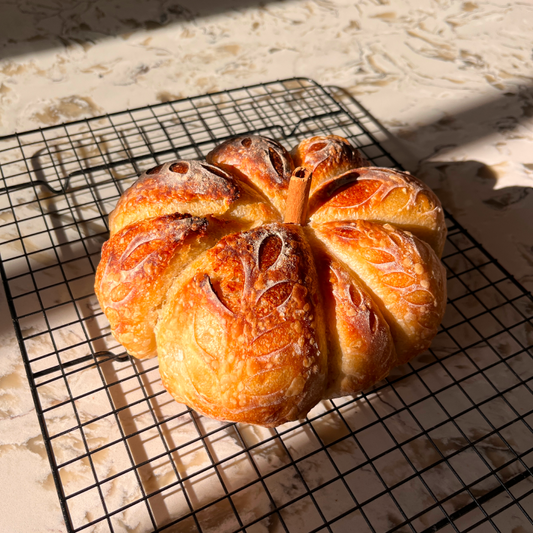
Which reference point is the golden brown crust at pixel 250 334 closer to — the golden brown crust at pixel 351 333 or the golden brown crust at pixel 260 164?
the golden brown crust at pixel 351 333

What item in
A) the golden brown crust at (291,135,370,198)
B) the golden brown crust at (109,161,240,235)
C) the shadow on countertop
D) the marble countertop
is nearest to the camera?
the golden brown crust at (109,161,240,235)

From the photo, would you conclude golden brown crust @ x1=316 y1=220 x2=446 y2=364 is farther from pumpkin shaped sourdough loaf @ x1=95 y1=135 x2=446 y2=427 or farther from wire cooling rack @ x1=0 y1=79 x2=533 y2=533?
wire cooling rack @ x1=0 y1=79 x2=533 y2=533

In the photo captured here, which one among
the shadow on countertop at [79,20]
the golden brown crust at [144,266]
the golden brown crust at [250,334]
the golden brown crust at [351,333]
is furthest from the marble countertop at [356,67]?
the golden brown crust at [144,266]

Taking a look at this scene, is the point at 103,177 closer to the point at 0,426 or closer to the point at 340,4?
the point at 0,426

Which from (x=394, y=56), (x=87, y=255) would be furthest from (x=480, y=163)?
(x=87, y=255)

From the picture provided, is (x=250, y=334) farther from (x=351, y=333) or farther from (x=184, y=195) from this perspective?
(x=184, y=195)

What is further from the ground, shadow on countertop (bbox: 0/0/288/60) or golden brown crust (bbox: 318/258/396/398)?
shadow on countertop (bbox: 0/0/288/60)

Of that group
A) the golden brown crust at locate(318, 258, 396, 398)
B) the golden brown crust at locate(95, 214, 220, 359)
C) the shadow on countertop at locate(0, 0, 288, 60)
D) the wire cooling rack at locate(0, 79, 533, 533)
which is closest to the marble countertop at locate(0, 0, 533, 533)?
the shadow on countertop at locate(0, 0, 288, 60)

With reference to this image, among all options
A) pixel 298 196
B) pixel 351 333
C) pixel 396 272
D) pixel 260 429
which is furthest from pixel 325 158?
pixel 260 429

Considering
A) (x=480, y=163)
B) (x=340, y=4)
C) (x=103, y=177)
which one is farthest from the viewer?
(x=340, y=4)
